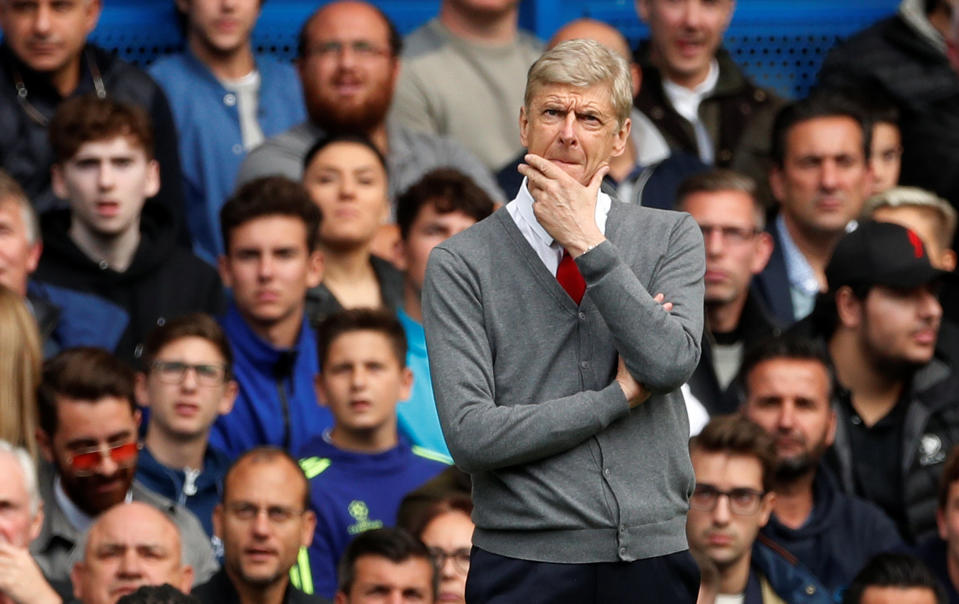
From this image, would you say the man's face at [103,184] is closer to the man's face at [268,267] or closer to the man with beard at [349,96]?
the man's face at [268,267]

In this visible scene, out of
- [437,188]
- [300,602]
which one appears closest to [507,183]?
[437,188]

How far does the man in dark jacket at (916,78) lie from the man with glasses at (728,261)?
4.02 ft

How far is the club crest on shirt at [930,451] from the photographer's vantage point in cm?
657

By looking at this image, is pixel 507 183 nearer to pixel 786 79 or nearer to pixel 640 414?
pixel 786 79

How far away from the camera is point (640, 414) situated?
3381 millimetres

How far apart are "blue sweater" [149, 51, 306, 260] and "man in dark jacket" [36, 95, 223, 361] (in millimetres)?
655

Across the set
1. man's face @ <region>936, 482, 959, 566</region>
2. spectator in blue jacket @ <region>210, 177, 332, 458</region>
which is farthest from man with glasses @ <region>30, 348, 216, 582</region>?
man's face @ <region>936, 482, 959, 566</region>

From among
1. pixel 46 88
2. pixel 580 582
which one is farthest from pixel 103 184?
pixel 580 582

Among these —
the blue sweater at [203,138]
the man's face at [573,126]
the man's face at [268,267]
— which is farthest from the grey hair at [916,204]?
the man's face at [573,126]

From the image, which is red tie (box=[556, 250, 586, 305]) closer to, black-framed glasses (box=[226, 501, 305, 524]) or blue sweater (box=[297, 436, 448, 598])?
black-framed glasses (box=[226, 501, 305, 524])

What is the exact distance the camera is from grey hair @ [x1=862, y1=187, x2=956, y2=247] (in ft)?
23.9

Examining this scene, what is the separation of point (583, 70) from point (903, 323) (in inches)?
144

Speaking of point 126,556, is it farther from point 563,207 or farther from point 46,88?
point 563,207

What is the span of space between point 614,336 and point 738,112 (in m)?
4.89
